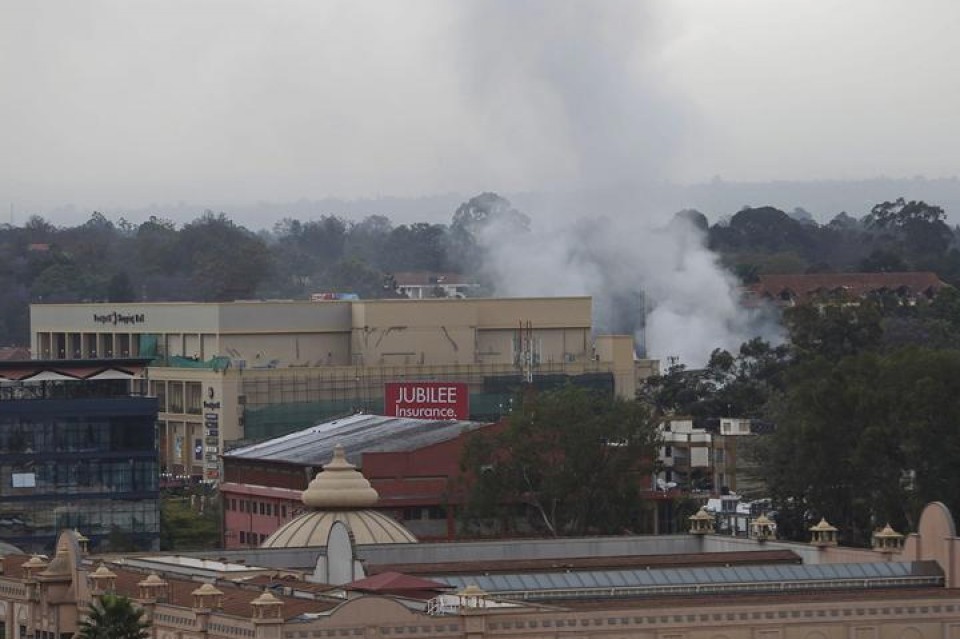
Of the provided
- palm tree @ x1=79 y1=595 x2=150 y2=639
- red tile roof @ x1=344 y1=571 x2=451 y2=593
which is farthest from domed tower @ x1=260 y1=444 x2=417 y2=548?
palm tree @ x1=79 y1=595 x2=150 y2=639

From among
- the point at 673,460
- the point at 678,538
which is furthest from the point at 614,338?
the point at 678,538

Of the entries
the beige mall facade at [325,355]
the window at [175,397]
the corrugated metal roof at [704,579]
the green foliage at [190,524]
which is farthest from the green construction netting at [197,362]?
the corrugated metal roof at [704,579]

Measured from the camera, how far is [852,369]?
4715 inches

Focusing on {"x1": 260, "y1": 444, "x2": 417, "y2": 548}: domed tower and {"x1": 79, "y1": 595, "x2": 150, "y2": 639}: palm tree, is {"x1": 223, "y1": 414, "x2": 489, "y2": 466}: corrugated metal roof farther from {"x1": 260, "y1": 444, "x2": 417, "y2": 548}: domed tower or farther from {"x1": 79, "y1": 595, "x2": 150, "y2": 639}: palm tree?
{"x1": 79, "y1": 595, "x2": 150, "y2": 639}: palm tree

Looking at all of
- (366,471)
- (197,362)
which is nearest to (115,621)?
(366,471)

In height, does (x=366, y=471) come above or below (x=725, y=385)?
below

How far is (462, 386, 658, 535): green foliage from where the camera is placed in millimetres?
111312

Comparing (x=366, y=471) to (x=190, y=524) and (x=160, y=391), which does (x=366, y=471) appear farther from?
(x=160, y=391)

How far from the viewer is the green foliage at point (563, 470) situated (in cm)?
11131

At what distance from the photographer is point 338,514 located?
8306 cm

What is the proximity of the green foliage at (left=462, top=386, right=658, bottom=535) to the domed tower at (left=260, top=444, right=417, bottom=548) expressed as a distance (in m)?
26.1

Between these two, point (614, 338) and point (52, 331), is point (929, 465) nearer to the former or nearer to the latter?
point (614, 338)

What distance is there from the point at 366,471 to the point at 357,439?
13853mm

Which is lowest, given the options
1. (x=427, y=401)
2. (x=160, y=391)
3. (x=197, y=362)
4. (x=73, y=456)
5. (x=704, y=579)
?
(x=704, y=579)
